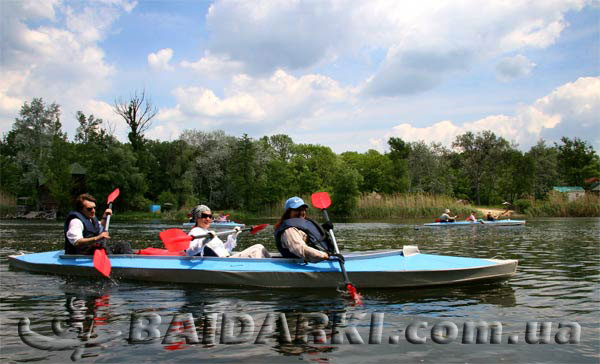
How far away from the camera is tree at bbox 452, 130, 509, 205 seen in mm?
63531

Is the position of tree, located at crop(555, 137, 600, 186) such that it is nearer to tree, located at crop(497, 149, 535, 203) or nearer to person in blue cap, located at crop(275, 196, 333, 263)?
tree, located at crop(497, 149, 535, 203)

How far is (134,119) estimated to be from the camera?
166 feet

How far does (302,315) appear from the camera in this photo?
612cm

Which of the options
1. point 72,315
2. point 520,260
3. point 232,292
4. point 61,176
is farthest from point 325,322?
point 61,176

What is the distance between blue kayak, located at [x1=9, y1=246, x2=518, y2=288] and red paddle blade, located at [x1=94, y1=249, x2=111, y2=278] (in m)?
0.26

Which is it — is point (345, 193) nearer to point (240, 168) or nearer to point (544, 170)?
point (240, 168)

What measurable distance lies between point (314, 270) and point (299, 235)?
61cm

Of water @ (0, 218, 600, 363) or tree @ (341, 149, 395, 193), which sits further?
tree @ (341, 149, 395, 193)

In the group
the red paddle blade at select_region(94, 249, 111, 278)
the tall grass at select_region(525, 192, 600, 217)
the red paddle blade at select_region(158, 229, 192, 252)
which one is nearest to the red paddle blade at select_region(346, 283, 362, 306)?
the red paddle blade at select_region(158, 229, 192, 252)

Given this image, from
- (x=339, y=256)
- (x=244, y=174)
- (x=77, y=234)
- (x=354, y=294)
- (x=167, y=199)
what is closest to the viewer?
(x=354, y=294)

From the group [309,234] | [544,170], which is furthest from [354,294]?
[544,170]

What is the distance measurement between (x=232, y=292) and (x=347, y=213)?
117 ft

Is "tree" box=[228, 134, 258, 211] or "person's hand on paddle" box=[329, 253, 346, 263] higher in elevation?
"tree" box=[228, 134, 258, 211]

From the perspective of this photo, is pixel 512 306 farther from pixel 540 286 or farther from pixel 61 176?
pixel 61 176
